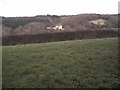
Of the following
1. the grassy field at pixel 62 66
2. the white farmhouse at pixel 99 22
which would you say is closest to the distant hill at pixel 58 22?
the white farmhouse at pixel 99 22

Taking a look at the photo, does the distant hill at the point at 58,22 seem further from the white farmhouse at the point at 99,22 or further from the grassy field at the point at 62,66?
the grassy field at the point at 62,66

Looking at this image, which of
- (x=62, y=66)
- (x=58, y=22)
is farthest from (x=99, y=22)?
(x=62, y=66)

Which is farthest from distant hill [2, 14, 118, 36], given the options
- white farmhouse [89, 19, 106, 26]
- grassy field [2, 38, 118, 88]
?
grassy field [2, 38, 118, 88]

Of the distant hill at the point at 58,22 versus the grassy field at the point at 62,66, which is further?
the distant hill at the point at 58,22

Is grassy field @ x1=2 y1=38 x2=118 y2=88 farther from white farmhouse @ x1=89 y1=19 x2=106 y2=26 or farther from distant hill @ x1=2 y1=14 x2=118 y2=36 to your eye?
white farmhouse @ x1=89 y1=19 x2=106 y2=26

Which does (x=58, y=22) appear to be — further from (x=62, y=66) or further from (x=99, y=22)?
(x=62, y=66)

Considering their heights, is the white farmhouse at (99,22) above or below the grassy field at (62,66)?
above
